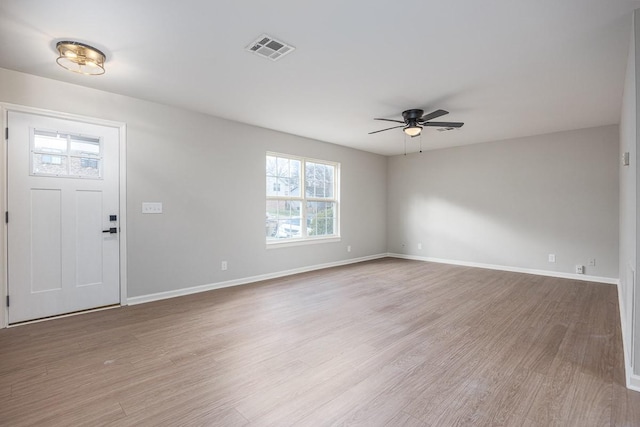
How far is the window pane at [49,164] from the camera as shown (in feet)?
10.3

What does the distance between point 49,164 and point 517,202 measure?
7307 mm

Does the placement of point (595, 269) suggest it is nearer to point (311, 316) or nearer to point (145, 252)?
point (311, 316)

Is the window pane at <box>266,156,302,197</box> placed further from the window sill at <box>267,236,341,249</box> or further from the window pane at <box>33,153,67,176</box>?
the window pane at <box>33,153,67,176</box>

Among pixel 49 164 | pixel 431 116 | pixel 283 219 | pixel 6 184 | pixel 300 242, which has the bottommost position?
pixel 300 242

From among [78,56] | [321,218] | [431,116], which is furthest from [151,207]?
[431,116]

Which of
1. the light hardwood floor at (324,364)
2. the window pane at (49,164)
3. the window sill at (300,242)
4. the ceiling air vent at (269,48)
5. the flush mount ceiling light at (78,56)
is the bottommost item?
the light hardwood floor at (324,364)

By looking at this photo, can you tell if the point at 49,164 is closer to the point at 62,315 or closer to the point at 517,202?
the point at 62,315

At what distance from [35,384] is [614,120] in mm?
7549

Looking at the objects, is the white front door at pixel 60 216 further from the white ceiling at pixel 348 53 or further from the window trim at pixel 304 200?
the window trim at pixel 304 200

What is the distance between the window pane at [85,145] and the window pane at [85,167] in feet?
0.26

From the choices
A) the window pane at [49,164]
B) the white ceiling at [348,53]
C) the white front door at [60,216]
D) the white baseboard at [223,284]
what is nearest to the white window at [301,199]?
the white baseboard at [223,284]

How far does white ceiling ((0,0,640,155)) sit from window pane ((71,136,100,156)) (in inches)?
25.1

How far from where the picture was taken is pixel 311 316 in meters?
3.31

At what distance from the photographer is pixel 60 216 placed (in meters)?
3.28
